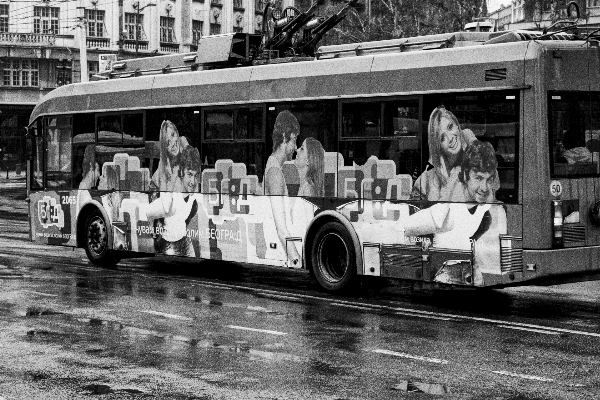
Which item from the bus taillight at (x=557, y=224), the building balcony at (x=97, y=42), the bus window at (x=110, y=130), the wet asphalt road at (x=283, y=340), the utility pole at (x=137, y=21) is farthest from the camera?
the utility pole at (x=137, y=21)

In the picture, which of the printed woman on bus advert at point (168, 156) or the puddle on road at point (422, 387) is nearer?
the puddle on road at point (422, 387)

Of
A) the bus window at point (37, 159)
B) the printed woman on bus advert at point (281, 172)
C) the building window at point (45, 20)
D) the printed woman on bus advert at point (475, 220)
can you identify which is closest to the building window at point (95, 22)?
the building window at point (45, 20)

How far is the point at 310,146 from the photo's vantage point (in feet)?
52.9

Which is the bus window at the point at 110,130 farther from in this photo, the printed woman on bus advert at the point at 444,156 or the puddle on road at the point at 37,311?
the printed woman on bus advert at the point at 444,156

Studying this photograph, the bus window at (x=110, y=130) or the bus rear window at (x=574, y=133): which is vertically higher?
the bus window at (x=110, y=130)

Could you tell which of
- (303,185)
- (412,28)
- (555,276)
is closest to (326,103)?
(303,185)

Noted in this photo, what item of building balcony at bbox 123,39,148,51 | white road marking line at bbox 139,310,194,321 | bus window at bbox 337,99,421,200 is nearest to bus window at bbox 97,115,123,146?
bus window at bbox 337,99,421,200

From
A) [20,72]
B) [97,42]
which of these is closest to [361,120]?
[97,42]

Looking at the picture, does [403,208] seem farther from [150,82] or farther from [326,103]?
[150,82]

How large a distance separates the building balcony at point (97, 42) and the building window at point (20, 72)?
3.72 m

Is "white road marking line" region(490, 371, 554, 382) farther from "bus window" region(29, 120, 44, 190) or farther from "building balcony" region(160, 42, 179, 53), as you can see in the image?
"building balcony" region(160, 42, 179, 53)

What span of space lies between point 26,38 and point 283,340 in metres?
70.8

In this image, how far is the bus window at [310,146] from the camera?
1580 cm

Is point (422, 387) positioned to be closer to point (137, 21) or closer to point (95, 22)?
point (95, 22)
